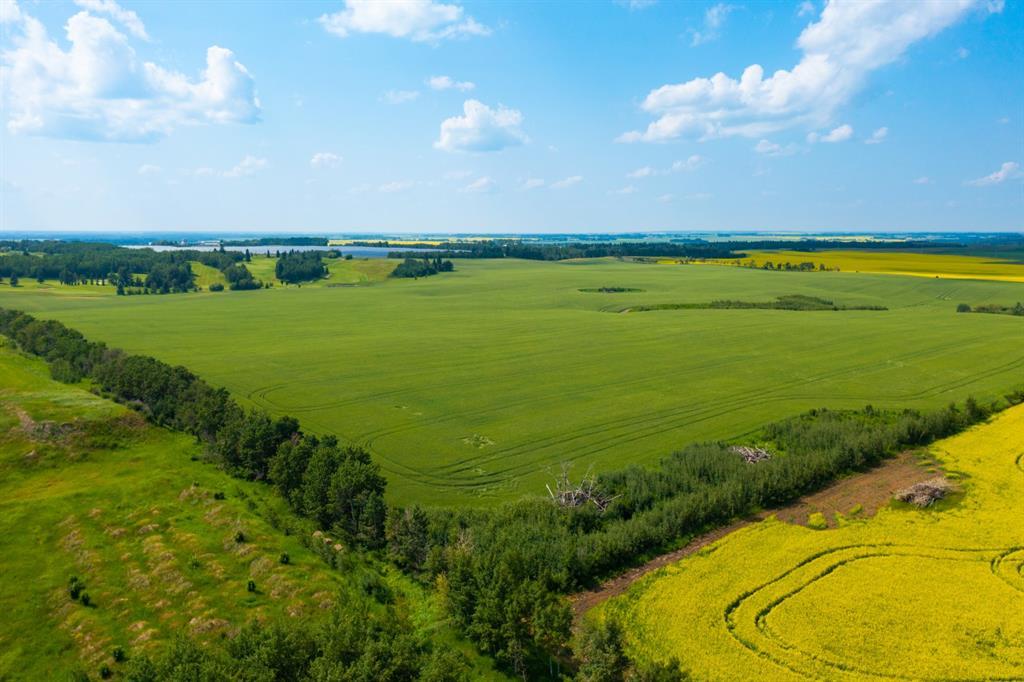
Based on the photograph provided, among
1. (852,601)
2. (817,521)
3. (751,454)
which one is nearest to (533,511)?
(852,601)

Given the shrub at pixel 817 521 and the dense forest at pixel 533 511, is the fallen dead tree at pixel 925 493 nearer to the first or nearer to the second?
the dense forest at pixel 533 511

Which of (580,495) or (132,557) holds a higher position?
(580,495)

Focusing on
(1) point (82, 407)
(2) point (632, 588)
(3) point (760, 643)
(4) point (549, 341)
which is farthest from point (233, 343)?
(3) point (760, 643)

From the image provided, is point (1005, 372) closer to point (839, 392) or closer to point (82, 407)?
point (839, 392)

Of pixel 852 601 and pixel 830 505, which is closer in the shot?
pixel 852 601

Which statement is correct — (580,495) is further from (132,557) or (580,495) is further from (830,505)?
(132,557)

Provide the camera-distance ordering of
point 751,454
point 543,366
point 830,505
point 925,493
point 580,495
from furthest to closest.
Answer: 1. point 543,366
2. point 751,454
3. point 830,505
4. point 925,493
5. point 580,495

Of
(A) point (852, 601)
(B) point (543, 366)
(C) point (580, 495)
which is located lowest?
(A) point (852, 601)

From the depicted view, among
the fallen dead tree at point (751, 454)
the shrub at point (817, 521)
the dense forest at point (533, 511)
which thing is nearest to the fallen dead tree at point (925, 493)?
the dense forest at point (533, 511)

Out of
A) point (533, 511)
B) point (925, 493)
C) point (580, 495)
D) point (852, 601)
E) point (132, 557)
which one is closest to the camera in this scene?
point (852, 601)
